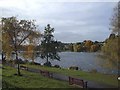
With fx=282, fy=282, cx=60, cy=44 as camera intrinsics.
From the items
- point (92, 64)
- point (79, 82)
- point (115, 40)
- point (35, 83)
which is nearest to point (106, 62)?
point (115, 40)

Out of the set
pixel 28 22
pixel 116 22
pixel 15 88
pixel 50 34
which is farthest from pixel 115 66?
pixel 50 34

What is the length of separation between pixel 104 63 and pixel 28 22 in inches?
449

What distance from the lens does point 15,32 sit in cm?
3631

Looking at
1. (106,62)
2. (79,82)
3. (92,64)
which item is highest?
(106,62)

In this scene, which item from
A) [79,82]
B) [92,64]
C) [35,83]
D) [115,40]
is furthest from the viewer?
[92,64]

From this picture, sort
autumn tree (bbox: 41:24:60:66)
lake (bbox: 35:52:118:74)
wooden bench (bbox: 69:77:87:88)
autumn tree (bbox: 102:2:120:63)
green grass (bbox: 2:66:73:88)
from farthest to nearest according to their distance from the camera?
autumn tree (bbox: 41:24:60:66)
lake (bbox: 35:52:118:74)
autumn tree (bbox: 102:2:120:63)
green grass (bbox: 2:66:73:88)
wooden bench (bbox: 69:77:87:88)

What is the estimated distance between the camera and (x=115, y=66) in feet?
115

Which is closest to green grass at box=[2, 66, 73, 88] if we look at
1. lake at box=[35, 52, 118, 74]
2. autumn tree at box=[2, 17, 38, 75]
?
autumn tree at box=[2, 17, 38, 75]

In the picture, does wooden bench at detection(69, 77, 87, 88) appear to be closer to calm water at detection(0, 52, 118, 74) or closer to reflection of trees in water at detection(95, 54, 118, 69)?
reflection of trees in water at detection(95, 54, 118, 69)

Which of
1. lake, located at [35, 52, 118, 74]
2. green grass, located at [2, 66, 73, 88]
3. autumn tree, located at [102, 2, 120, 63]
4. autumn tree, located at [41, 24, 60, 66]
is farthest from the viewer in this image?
autumn tree, located at [41, 24, 60, 66]

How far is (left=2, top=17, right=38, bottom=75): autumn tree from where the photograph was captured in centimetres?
3616

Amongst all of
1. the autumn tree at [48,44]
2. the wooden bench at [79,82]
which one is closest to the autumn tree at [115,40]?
the wooden bench at [79,82]

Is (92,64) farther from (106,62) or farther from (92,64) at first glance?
(106,62)

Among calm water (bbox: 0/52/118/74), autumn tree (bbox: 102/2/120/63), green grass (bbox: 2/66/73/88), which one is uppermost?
autumn tree (bbox: 102/2/120/63)
